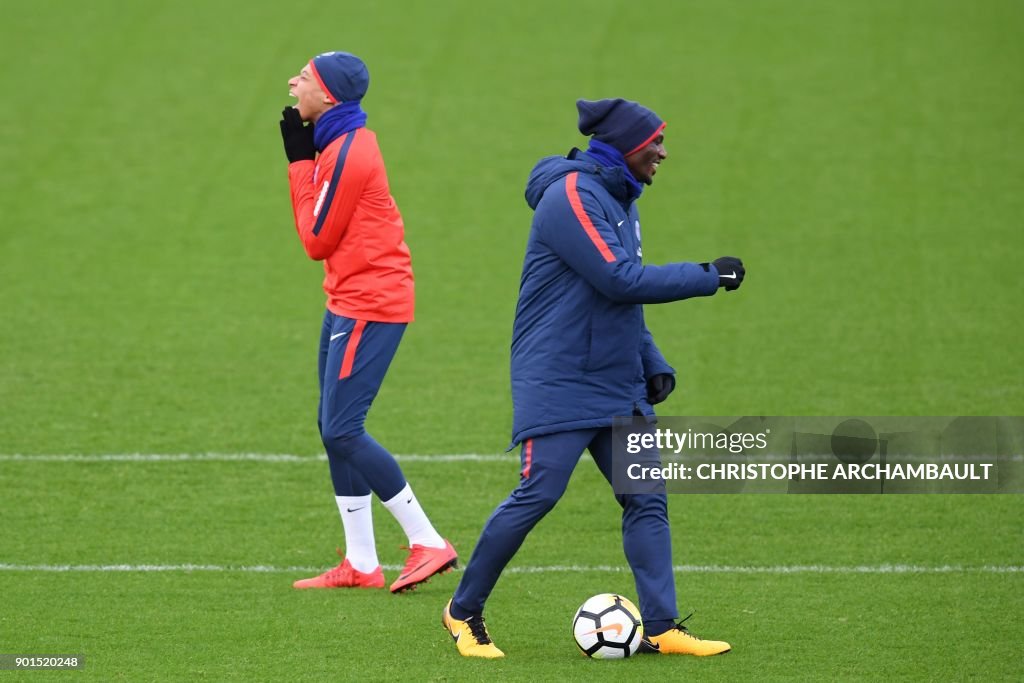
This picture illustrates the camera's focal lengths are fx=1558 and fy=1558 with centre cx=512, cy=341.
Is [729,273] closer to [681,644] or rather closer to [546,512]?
[546,512]

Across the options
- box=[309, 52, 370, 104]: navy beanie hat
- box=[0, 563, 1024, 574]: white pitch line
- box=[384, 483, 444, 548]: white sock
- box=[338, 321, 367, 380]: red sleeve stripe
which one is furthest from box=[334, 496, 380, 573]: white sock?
box=[309, 52, 370, 104]: navy beanie hat

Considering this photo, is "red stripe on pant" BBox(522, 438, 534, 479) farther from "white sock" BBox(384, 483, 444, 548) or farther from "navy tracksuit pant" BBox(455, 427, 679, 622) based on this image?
"white sock" BBox(384, 483, 444, 548)

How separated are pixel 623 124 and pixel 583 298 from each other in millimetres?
687

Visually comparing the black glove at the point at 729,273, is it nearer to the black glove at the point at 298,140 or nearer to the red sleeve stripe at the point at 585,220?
the red sleeve stripe at the point at 585,220

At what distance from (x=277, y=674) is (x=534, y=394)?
1447mm

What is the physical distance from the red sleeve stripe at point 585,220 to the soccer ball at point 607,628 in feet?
4.70

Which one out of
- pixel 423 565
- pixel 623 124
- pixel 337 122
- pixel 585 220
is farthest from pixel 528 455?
pixel 337 122

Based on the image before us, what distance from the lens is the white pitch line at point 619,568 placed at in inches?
296

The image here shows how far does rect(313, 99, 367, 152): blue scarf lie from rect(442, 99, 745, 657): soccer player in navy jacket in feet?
4.22

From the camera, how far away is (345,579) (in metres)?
7.41

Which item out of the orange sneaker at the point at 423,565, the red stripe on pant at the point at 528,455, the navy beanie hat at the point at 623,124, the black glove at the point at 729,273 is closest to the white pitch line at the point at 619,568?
the orange sneaker at the point at 423,565

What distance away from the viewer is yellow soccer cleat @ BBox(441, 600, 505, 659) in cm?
617

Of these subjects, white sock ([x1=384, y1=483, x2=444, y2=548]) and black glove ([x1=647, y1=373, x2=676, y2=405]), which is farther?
white sock ([x1=384, y1=483, x2=444, y2=548])

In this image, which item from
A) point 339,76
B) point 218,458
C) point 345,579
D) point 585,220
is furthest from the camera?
point 218,458
